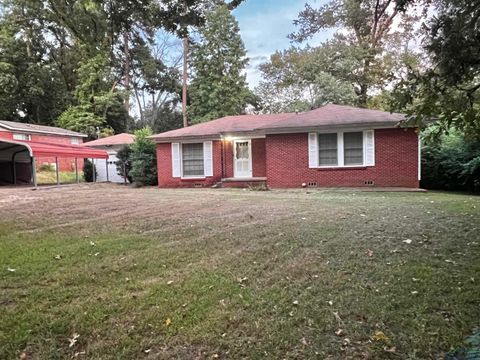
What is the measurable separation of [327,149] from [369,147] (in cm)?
159

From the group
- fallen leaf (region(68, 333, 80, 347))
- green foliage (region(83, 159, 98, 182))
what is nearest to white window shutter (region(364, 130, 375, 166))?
fallen leaf (region(68, 333, 80, 347))

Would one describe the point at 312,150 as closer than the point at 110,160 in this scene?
Yes

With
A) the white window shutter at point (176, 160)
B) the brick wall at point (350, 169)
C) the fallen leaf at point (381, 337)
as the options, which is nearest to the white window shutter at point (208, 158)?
the white window shutter at point (176, 160)

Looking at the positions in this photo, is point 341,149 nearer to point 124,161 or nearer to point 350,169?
point 350,169

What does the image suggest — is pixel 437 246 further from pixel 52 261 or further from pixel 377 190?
pixel 377 190

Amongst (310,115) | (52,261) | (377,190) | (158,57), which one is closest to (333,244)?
(52,261)

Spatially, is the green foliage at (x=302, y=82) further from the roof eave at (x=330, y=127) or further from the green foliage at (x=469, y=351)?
the green foliage at (x=469, y=351)

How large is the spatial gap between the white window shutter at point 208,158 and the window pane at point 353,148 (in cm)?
606

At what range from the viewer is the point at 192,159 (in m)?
17.8

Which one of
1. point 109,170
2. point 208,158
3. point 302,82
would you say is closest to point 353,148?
point 208,158

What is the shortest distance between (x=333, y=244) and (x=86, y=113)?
100ft

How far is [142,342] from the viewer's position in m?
2.88

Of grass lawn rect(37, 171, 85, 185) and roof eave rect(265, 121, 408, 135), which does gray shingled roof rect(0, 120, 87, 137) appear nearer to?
grass lawn rect(37, 171, 85, 185)

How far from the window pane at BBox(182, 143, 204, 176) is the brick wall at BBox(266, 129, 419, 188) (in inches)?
145
